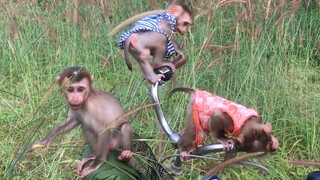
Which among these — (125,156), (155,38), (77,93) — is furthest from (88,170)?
(155,38)

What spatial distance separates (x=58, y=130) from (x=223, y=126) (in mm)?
587

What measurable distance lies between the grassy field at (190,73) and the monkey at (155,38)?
739mm

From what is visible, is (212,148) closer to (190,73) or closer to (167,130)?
(167,130)

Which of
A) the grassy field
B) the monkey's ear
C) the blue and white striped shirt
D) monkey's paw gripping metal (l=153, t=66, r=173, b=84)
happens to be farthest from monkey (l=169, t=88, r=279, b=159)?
the grassy field

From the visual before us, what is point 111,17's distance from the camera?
4578 mm

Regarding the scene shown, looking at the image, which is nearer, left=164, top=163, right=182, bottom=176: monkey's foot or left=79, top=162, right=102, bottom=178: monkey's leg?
left=79, top=162, right=102, bottom=178: monkey's leg

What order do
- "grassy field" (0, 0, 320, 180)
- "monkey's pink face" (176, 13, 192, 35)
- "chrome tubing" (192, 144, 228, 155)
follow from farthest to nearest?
"grassy field" (0, 0, 320, 180)
"monkey's pink face" (176, 13, 192, 35)
"chrome tubing" (192, 144, 228, 155)

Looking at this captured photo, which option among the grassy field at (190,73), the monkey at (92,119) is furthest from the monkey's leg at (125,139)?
the grassy field at (190,73)

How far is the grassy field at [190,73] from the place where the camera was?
10.4 ft

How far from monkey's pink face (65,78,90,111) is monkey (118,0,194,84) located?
212mm

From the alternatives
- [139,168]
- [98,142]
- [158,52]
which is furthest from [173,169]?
[158,52]

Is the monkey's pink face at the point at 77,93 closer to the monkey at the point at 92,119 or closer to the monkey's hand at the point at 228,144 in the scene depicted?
the monkey at the point at 92,119

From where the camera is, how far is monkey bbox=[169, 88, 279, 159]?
5.65 ft

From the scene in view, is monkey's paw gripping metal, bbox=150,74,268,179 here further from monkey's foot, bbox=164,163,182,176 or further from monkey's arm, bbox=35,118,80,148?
monkey's arm, bbox=35,118,80,148
